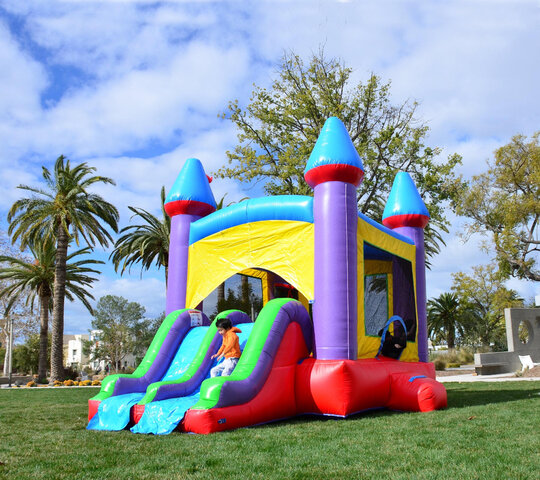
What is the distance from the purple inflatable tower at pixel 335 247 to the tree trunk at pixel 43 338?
22164mm

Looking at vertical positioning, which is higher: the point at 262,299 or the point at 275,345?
the point at 262,299

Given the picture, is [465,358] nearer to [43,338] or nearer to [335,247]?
[43,338]

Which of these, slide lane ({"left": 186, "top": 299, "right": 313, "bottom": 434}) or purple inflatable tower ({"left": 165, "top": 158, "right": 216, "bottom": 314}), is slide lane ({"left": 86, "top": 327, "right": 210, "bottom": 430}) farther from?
purple inflatable tower ({"left": 165, "top": 158, "right": 216, "bottom": 314})

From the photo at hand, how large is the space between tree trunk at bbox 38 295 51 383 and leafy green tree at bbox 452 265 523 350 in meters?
25.0

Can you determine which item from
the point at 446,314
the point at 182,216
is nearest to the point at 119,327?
the point at 446,314

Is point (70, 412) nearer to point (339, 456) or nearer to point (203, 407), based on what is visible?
point (203, 407)

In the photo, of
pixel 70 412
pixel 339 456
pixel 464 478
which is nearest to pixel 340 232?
pixel 339 456

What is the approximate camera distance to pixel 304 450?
516 centimetres

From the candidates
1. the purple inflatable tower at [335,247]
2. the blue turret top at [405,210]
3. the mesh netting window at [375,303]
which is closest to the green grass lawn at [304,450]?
the purple inflatable tower at [335,247]

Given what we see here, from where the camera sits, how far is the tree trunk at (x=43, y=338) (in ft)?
87.7

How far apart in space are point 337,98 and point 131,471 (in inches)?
749

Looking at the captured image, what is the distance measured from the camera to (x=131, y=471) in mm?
4402

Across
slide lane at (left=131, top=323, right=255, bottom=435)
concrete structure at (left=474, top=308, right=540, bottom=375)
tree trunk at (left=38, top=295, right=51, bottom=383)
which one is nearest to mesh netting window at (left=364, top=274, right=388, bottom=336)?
slide lane at (left=131, top=323, right=255, bottom=435)

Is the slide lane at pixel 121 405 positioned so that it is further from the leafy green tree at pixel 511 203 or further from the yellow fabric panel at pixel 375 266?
the leafy green tree at pixel 511 203
